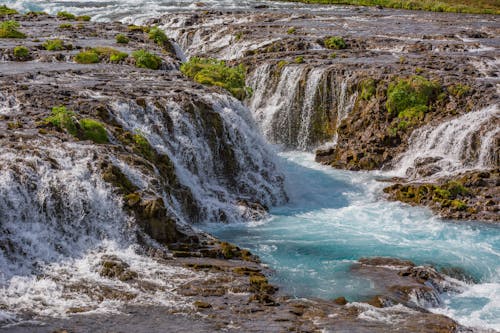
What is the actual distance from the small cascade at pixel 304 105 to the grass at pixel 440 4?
39.5 metres

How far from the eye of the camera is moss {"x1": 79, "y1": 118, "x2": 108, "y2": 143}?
81.4 feet

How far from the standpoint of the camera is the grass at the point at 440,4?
246ft

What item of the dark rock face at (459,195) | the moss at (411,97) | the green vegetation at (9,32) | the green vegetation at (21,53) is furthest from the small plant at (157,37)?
the dark rock face at (459,195)

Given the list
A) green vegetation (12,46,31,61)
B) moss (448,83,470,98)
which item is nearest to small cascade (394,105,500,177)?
moss (448,83,470,98)

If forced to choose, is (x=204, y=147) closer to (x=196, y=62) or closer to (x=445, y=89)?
(x=196, y=62)

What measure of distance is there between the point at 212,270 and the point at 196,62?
19.3 meters

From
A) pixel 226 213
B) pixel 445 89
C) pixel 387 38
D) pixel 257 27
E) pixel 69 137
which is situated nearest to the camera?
pixel 69 137

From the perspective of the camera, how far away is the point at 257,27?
5634 cm

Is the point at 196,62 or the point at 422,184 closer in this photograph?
the point at 422,184

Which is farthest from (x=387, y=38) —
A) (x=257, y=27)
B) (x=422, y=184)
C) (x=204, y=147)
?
(x=204, y=147)

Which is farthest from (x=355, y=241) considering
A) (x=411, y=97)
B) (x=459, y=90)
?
(x=459, y=90)

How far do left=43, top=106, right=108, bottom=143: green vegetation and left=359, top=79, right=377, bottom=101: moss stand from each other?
1738 centimetres

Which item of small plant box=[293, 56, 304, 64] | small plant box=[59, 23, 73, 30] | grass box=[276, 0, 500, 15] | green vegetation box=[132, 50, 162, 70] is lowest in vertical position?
small plant box=[293, 56, 304, 64]

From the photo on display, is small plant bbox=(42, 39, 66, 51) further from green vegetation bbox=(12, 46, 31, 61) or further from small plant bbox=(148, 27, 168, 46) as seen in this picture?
small plant bbox=(148, 27, 168, 46)
